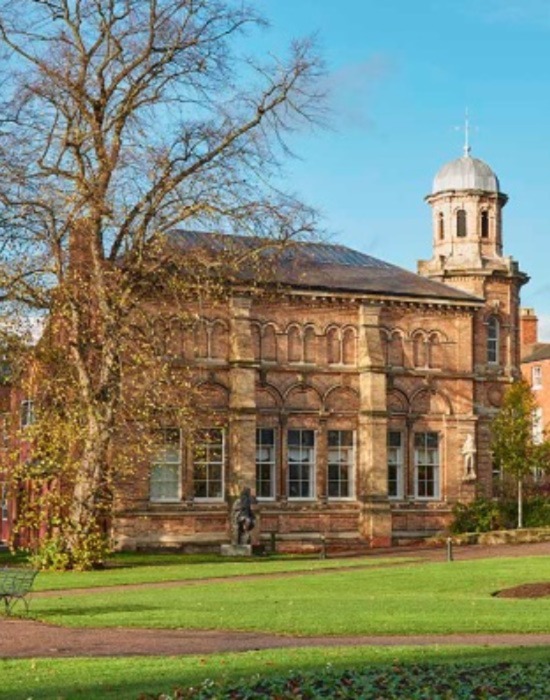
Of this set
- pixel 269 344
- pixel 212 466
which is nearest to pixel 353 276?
pixel 269 344

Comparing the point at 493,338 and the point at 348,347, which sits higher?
the point at 493,338

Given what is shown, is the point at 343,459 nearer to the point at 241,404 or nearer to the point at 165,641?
the point at 241,404

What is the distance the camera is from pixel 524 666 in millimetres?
14578

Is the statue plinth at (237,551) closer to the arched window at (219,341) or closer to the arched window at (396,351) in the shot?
the arched window at (219,341)

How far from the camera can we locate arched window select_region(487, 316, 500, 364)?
54.4 metres

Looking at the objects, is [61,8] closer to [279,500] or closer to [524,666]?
[279,500]

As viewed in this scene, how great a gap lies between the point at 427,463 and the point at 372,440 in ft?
11.1

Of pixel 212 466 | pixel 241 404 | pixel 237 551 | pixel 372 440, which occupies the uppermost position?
pixel 241 404

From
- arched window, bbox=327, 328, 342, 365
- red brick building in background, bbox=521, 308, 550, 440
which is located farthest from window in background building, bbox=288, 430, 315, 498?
red brick building in background, bbox=521, 308, 550, 440

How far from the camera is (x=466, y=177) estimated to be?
57031mm

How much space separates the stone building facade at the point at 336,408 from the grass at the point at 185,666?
2720 cm

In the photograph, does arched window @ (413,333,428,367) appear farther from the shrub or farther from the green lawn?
the green lawn

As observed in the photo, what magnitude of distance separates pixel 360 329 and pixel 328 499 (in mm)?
6375

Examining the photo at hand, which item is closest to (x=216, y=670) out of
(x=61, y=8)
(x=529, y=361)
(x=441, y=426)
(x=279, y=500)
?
(x=61, y=8)
